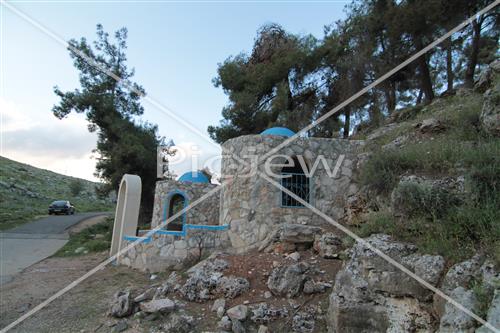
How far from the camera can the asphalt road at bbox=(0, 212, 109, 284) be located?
10.3 metres

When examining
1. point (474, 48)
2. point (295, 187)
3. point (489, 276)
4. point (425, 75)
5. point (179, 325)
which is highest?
point (474, 48)

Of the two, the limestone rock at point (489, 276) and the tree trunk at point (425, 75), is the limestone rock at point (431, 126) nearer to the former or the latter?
the limestone rock at point (489, 276)

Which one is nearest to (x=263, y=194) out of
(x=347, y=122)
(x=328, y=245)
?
(x=328, y=245)

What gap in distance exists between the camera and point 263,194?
8305 mm

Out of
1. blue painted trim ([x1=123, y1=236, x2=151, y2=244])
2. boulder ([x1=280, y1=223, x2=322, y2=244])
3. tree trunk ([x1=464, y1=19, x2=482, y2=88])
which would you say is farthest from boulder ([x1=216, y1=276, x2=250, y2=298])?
tree trunk ([x1=464, y1=19, x2=482, y2=88])

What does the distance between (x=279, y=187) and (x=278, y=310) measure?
12.3 feet

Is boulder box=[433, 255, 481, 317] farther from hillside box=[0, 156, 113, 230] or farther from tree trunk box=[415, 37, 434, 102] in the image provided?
hillside box=[0, 156, 113, 230]

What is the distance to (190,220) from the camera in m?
12.9

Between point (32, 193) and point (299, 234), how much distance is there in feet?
102

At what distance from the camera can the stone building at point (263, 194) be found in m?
8.25

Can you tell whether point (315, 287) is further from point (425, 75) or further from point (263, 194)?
point (425, 75)

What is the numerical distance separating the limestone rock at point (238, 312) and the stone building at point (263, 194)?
2.84 m

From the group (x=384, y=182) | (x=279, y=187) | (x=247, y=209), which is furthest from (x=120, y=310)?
(x=384, y=182)

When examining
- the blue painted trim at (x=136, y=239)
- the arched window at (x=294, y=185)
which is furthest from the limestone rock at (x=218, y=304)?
the blue painted trim at (x=136, y=239)
